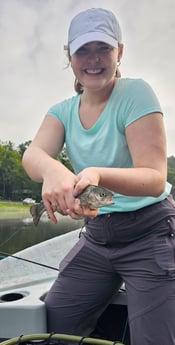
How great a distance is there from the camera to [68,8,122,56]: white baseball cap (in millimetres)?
1323

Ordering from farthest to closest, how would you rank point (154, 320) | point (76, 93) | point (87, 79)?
point (76, 93) → point (87, 79) → point (154, 320)

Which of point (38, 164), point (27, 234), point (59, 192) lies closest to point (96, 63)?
point (38, 164)

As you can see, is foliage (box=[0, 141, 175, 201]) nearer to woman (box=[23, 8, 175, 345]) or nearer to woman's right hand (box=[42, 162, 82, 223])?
woman (box=[23, 8, 175, 345])

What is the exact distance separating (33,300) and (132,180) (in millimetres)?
708

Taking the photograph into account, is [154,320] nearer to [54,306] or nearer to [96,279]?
[96,279]

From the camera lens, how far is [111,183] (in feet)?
3.81

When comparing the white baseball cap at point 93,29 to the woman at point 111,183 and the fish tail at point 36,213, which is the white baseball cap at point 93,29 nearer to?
the woman at point 111,183

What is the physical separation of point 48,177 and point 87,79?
1.30 feet

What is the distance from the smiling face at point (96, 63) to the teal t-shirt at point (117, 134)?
0.07m

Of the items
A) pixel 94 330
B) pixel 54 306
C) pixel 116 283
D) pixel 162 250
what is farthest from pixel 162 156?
pixel 94 330

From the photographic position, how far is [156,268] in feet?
4.32

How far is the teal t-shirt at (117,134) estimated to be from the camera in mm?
1318

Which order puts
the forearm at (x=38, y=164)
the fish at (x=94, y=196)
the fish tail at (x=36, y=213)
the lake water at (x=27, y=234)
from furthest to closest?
the lake water at (x=27, y=234) < the fish tail at (x=36, y=213) < the forearm at (x=38, y=164) < the fish at (x=94, y=196)

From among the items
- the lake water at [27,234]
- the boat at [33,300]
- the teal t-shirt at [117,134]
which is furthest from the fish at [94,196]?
the lake water at [27,234]
